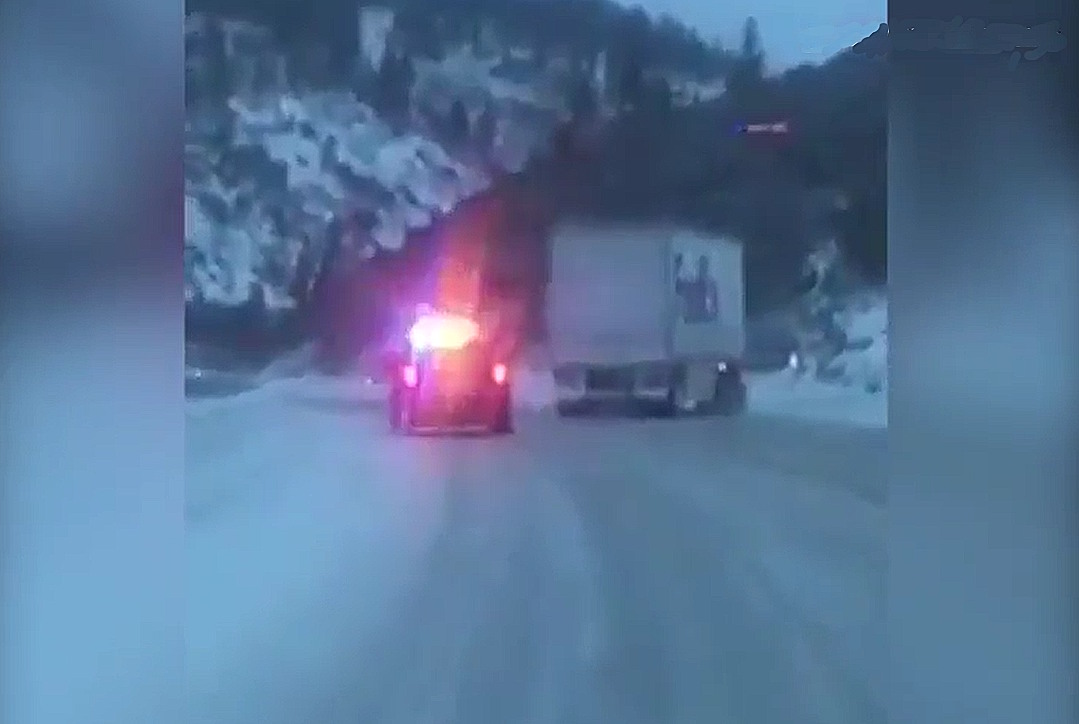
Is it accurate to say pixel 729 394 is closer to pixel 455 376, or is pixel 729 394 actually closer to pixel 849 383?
pixel 849 383

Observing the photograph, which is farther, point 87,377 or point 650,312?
point 650,312

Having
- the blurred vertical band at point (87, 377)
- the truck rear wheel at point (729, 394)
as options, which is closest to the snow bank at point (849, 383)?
the truck rear wheel at point (729, 394)

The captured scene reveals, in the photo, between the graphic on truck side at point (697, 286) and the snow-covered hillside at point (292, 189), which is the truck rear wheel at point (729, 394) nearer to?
the graphic on truck side at point (697, 286)

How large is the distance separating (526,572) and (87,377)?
0.67 meters

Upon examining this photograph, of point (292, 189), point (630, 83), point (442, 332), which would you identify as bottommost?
point (442, 332)

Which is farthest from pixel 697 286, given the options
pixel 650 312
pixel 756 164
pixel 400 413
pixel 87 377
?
pixel 87 377

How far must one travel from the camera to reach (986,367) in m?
1.95

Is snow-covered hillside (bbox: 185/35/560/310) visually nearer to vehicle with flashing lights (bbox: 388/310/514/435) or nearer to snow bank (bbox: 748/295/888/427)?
vehicle with flashing lights (bbox: 388/310/514/435)

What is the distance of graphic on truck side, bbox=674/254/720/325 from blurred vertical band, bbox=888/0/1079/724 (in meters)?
0.28

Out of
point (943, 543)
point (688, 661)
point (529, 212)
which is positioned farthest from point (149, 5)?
point (943, 543)

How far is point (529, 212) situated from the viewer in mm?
1880

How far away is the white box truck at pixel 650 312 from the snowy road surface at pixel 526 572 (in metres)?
0.05

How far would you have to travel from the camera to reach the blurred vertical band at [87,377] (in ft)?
5.76

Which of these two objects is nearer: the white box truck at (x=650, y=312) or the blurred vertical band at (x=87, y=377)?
the blurred vertical band at (x=87, y=377)
